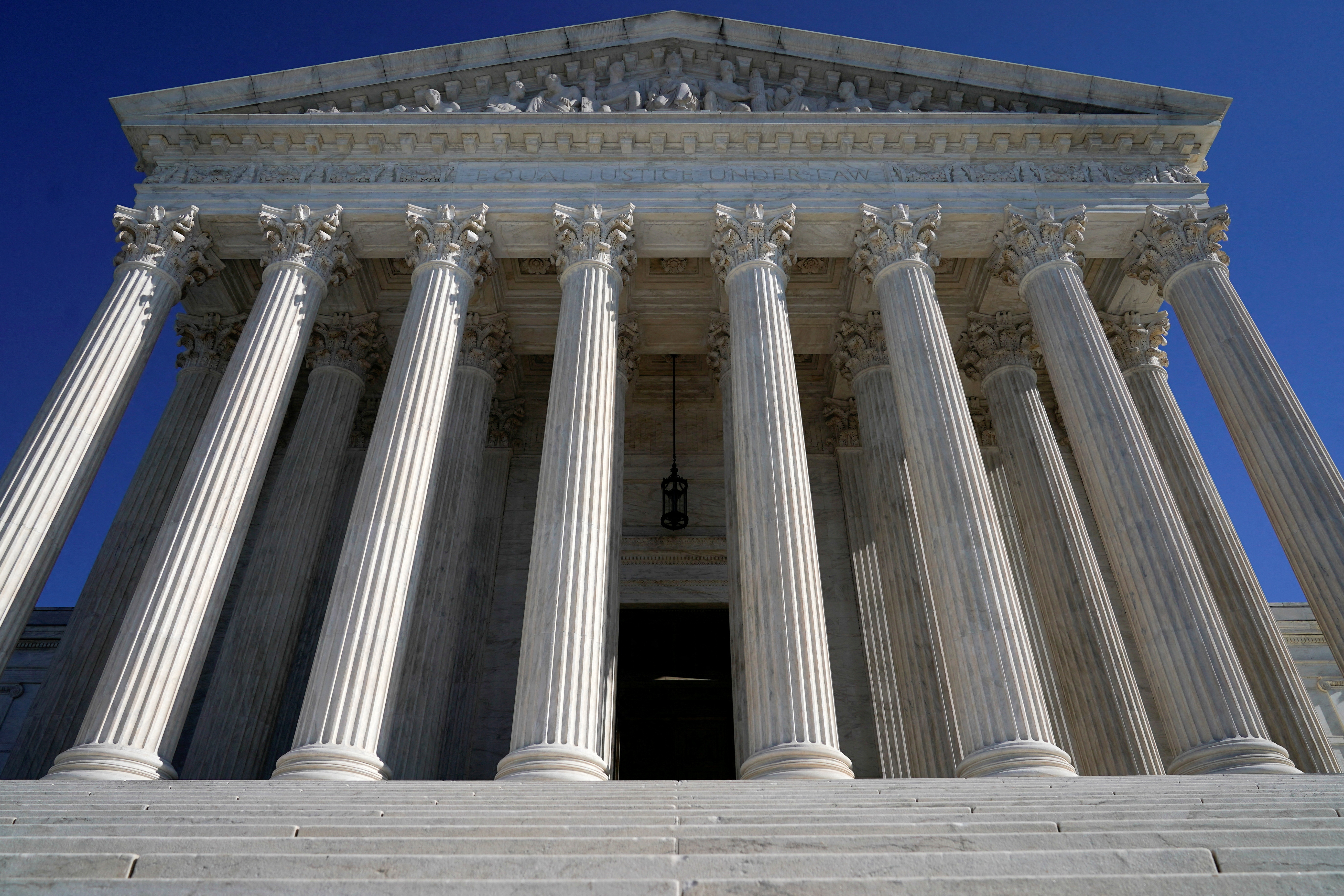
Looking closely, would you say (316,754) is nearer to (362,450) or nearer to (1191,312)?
(362,450)

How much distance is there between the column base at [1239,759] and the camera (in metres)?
15.2

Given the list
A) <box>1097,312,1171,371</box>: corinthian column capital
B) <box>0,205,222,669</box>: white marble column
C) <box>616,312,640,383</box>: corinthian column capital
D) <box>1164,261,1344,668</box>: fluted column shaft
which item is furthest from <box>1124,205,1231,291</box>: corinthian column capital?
<box>0,205,222,669</box>: white marble column

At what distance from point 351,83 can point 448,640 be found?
16.2m

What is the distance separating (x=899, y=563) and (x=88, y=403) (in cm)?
1991

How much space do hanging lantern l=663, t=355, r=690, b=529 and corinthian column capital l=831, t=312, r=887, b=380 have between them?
6.56 meters

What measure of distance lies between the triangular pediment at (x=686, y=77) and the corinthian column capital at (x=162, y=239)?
3.61m

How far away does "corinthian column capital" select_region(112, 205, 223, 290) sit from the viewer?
22.7 meters

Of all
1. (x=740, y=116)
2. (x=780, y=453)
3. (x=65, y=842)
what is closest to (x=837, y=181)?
(x=740, y=116)

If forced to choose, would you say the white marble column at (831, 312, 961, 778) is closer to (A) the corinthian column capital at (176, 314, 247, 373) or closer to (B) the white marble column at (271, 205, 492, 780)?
(B) the white marble column at (271, 205, 492, 780)

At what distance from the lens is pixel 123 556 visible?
2286 cm

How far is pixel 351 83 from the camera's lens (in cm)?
2578

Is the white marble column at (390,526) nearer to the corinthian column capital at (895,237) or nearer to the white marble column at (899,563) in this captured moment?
the corinthian column capital at (895,237)

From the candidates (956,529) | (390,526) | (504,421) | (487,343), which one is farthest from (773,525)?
(504,421)

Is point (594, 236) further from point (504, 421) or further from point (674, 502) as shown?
point (674, 502)
